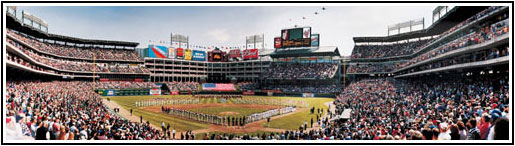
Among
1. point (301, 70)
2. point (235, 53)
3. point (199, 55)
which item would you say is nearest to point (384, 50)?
point (301, 70)

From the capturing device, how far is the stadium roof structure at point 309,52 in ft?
238

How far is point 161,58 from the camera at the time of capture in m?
85.4

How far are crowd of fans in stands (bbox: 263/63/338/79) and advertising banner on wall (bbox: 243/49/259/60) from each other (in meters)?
8.08

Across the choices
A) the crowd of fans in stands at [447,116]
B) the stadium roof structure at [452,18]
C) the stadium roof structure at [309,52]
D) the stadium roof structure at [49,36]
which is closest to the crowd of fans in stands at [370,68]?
the stadium roof structure at [309,52]

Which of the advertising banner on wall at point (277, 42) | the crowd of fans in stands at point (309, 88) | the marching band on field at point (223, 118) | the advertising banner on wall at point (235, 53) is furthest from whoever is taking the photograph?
the advertising banner on wall at point (235, 53)

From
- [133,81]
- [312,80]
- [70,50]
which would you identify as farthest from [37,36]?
[312,80]

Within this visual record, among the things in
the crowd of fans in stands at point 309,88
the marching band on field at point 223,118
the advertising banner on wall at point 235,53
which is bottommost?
the marching band on field at point 223,118

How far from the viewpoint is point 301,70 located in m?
74.6

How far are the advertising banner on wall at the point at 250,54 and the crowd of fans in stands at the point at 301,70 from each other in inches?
318

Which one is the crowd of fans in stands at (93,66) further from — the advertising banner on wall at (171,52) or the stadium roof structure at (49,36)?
the advertising banner on wall at (171,52)

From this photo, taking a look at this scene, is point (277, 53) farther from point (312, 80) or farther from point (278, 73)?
point (312, 80)

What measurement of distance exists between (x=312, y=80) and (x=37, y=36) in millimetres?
65999

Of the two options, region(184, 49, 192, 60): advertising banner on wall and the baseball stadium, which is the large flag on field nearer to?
the baseball stadium

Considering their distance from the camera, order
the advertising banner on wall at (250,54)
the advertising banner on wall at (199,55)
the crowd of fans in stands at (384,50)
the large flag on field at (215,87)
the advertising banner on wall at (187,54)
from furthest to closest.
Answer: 1. the advertising banner on wall at (199,55)
2. the advertising banner on wall at (187,54)
3. the advertising banner on wall at (250,54)
4. the large flag on field at (215,87)
5. the crowd of fans in stands at (384,50)
